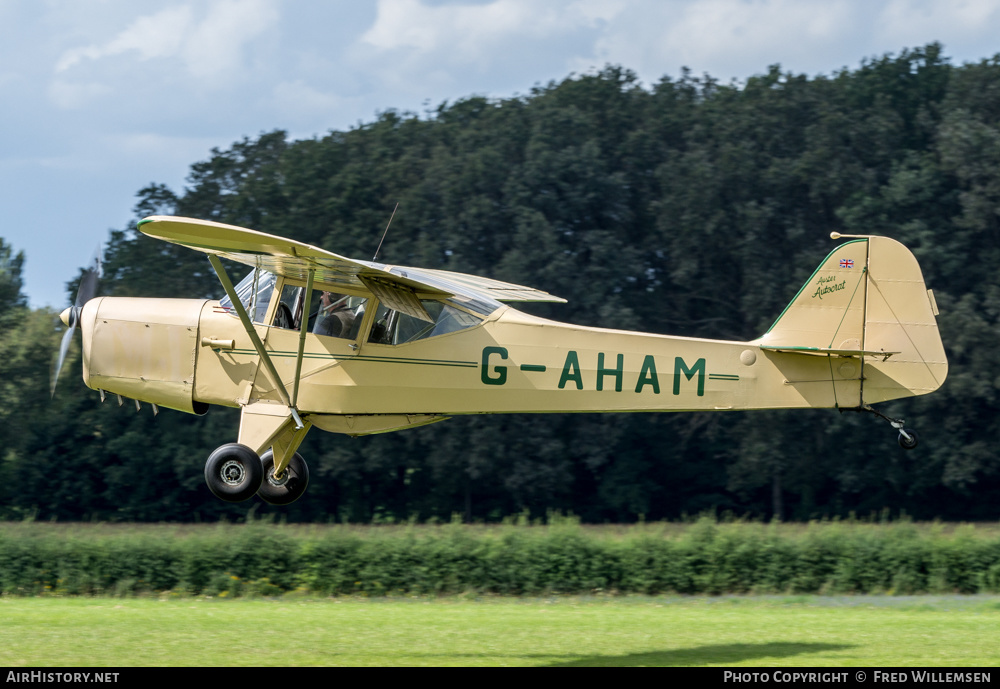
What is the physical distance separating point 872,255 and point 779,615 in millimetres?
6288

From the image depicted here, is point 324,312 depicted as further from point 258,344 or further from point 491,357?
point 491,357

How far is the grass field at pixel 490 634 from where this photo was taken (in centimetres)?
1061

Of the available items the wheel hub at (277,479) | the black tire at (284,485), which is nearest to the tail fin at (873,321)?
the black tire at (284,485)

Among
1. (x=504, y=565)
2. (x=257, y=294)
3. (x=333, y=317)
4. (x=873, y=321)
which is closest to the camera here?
(x=873, y=321)

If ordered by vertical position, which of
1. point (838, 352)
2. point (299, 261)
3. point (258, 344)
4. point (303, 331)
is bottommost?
point (258, 344)

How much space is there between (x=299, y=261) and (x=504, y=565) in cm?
1023

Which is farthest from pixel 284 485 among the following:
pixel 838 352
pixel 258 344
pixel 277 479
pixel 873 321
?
pixel 873 321

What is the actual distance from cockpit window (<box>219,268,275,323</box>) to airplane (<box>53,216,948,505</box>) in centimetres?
2

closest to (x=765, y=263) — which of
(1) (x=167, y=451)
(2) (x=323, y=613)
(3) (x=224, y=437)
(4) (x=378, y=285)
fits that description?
(3) (x=224, y=437)

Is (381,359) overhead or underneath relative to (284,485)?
overhead

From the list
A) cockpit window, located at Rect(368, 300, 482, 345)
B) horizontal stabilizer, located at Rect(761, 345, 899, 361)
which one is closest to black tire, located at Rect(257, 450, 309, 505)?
cockpit window, located at Rect(368, 300, 482, 345)

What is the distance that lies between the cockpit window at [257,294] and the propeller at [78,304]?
6.59ft

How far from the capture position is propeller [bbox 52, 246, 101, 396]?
1229 cm

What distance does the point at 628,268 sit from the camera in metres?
37.6
